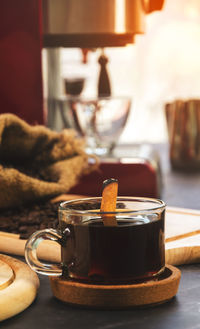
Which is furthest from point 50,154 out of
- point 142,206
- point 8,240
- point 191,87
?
point 191,87

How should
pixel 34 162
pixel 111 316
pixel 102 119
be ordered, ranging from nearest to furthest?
pixel 111 316
pixel 34 162
pixel 102 119

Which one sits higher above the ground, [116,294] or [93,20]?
[93,20]

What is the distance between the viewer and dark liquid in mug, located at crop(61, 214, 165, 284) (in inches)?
19.8

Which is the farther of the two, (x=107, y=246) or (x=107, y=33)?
(x=107, y=33)

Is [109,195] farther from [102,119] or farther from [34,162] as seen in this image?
[102,119]

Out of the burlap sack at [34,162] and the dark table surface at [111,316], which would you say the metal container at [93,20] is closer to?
the burlap sack at [34,162]

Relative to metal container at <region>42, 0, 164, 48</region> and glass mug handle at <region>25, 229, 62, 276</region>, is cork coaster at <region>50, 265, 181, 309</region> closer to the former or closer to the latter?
glass mug handle at <region>25, 229, 62, 276</region>

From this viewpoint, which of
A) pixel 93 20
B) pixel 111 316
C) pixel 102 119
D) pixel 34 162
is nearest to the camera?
pixel 111 316

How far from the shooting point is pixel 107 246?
502 millimetres

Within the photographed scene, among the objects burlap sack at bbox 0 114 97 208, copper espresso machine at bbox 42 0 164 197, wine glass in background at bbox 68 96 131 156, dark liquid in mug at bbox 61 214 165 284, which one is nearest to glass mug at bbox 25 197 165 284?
dark liquid in mug at bbox 61 214 165 284

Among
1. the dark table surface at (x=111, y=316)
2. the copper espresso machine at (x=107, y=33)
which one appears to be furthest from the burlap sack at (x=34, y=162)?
the dark table surface at (x=111, y=316)

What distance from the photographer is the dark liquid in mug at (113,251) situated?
1.65 feet

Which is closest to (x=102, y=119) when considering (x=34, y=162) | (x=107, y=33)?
(x=107, y=33)

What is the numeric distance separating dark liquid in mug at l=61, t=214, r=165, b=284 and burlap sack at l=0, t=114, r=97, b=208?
334 mm
